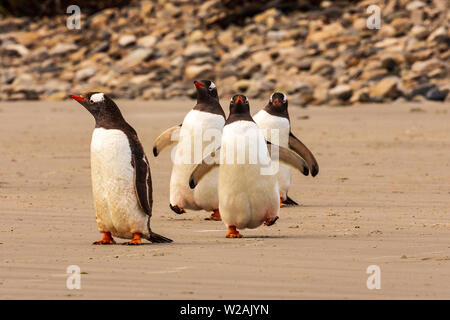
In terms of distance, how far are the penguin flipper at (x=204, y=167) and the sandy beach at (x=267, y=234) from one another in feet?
1.11

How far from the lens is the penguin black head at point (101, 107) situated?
684 cm

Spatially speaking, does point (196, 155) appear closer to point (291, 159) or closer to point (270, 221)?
point (291, 159)

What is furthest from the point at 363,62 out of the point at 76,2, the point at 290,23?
the point at 76,2

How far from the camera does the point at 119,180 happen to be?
22.2 ft

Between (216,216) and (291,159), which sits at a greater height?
(291,159)

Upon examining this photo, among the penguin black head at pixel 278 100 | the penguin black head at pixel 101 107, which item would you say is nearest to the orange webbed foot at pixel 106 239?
the penguin black head at pixel 101 107

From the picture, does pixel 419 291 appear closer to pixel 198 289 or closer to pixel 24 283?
pixel 198 289

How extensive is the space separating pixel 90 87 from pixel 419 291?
18.4 metres

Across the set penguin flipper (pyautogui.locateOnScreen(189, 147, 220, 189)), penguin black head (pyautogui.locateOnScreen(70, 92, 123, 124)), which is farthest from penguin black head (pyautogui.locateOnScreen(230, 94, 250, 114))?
penguin black head (pyautogui.locateOnScreen(70, 92, 123, 124))

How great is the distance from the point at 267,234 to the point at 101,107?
1393 millimetres

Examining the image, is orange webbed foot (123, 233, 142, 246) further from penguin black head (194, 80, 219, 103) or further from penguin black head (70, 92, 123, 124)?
penguin black head (194, 80, 219, 103)

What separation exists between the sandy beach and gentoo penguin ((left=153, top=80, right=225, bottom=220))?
162mm

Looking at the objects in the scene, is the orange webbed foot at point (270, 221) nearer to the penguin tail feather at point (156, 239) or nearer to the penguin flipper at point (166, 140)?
the penguin tail feather at point (156, 239)

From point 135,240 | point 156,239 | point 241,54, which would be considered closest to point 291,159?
point 156,239
